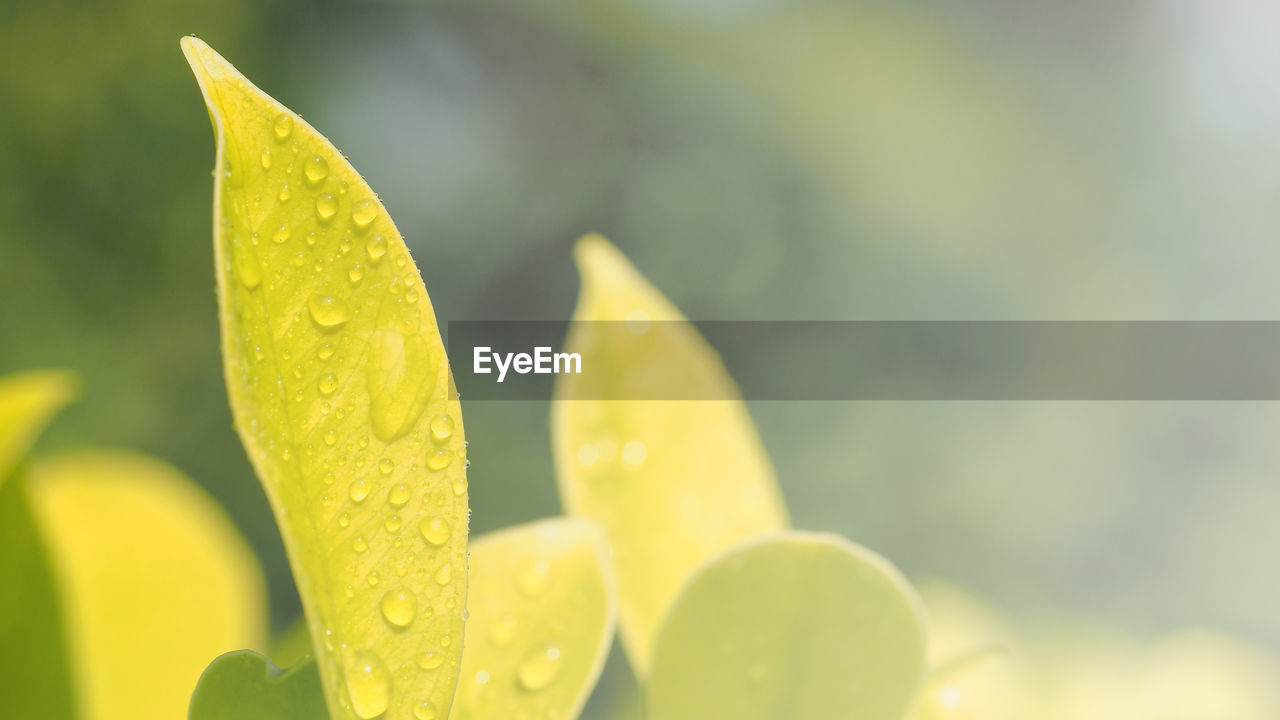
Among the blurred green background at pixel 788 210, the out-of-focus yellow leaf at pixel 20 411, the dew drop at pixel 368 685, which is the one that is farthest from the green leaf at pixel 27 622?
the blurred green background at pixel 788 210

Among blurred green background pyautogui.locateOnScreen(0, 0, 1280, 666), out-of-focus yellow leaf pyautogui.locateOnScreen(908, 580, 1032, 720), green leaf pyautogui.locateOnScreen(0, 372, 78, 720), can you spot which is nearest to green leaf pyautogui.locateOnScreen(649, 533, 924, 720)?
out-of-focus yellow leaf pyautogui.locateOnScreen(908, 580, 1032, 720)

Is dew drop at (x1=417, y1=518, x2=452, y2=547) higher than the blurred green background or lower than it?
lower

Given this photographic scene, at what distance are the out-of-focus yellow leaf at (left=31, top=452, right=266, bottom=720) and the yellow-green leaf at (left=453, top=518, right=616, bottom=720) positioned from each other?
4.3 inches

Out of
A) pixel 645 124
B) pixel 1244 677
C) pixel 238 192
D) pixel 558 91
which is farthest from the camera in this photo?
pixel 645 124

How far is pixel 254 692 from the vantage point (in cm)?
13

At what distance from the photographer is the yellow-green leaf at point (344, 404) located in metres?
0.11

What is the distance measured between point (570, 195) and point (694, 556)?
1.51 meters

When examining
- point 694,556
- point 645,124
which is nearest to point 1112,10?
point 645,124

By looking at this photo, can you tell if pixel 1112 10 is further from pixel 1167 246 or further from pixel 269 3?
pixel 269 3

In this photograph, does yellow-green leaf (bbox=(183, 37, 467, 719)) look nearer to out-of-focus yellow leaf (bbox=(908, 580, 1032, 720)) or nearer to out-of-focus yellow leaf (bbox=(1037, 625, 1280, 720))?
out-of-focus yellow leaf (bbox=(908, 580, 1032, 720))

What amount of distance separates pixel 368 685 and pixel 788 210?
180 centimetres

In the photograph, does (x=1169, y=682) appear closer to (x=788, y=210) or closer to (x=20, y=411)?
(x=20, y=411)

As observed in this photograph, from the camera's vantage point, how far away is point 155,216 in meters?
1.41

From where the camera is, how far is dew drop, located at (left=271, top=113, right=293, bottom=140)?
109mm
